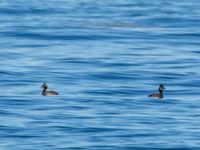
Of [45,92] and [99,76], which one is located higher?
[99,76]

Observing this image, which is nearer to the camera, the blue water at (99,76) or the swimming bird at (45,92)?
the blue water at (99,76)

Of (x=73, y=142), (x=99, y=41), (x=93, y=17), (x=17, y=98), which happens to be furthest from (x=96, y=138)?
(x=93, y=17)

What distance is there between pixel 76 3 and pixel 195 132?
42.5 meters

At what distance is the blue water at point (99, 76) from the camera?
25.0 m

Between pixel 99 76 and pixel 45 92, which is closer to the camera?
pixel 45 92

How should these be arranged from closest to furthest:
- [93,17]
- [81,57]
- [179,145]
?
[179,145] < [81,57] < [93,17]

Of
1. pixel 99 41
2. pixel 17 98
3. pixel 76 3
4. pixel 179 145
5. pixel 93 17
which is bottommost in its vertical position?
pixel 179 145

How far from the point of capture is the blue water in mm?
25016

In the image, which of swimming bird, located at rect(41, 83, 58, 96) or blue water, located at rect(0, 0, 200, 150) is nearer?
blue water, located at rect(0, 0, 200, 150)

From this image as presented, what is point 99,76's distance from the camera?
36.0m

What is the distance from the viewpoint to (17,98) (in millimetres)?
30609

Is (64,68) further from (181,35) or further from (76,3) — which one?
(76,3)

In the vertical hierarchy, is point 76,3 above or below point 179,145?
above

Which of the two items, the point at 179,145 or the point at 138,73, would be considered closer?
the point at 179,145
